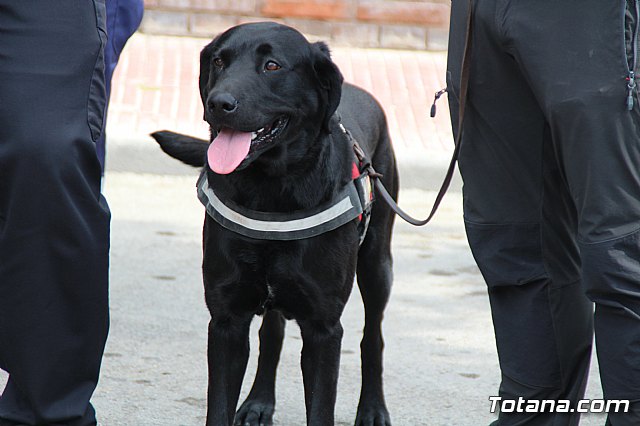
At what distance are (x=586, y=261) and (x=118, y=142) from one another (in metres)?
5.99

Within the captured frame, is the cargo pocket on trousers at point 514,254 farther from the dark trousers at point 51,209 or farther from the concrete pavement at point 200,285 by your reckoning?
the dark trousers at point 51,209

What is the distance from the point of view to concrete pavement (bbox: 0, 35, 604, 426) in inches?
148

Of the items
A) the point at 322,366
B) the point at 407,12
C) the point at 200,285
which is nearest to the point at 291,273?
the point at 322,366

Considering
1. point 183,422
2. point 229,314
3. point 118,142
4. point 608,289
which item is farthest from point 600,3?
point 118,142

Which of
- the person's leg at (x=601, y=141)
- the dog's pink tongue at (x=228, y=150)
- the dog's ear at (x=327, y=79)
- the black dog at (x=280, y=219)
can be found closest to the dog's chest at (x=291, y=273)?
the black dog at (x=280, y=219)

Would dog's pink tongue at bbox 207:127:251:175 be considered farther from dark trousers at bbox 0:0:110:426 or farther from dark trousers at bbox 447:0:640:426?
dark trousers at bbox 447:0:640:426

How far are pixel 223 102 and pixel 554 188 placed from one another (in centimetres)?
95

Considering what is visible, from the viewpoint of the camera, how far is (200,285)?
17.3ft

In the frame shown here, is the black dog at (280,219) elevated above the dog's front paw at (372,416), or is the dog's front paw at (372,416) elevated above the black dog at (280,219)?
the black dog at (280,219)

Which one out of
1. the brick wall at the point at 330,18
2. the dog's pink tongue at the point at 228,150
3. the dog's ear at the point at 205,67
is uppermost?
the dog's ear at the point at 205,67

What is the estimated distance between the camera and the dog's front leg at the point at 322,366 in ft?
9.76

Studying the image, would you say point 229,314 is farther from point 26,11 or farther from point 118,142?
point 118,142

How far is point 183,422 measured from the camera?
346 cm

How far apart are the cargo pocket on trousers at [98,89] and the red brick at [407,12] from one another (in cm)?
749
